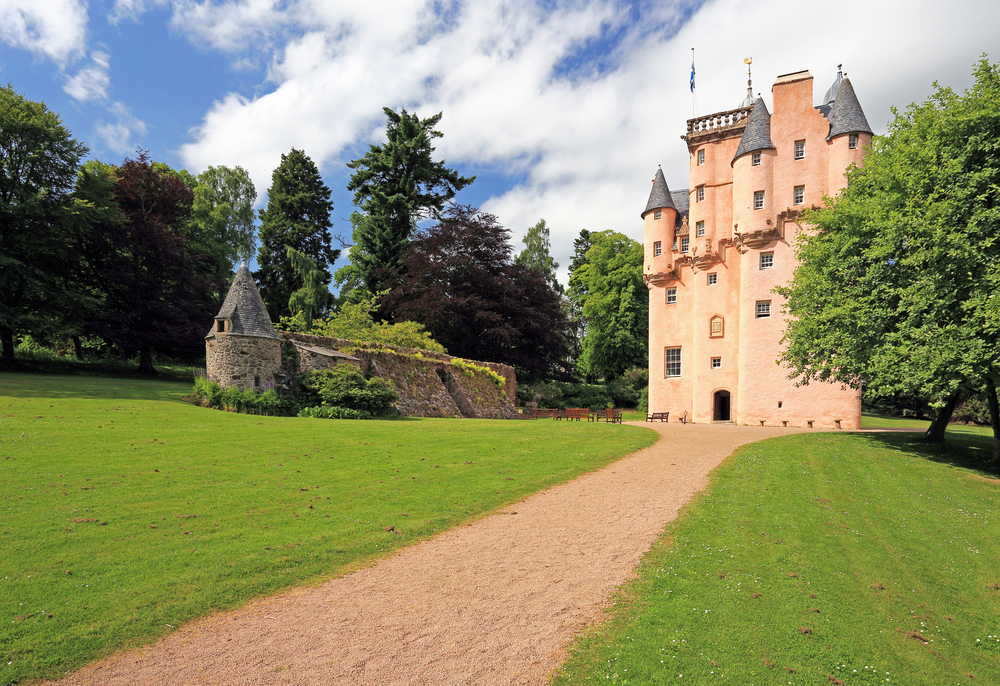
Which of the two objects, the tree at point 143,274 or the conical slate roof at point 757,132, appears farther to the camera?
the tree at point 143,274

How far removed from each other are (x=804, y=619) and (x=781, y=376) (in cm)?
2642

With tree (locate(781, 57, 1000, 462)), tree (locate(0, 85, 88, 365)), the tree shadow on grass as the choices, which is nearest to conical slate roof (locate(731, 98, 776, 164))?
tree (locate(781, 57, 1000, 462))

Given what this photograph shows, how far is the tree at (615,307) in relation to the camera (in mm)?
46031

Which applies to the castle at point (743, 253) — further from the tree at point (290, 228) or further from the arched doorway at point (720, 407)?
the tree at point (290, 228)

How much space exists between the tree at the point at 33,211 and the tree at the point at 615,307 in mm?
36840

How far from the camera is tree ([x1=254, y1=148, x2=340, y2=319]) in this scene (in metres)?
49.5

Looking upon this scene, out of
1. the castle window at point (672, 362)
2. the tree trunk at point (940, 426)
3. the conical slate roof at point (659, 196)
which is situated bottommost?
the tree trunk at point (940, 426)

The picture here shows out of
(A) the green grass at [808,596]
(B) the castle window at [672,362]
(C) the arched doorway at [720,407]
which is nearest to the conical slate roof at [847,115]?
(B) the castle window at [672,362]

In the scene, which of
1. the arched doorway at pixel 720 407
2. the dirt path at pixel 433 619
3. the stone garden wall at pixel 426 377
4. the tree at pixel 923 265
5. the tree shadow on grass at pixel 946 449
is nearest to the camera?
the dirt path at pixel 433 619

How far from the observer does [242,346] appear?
67.6 ft

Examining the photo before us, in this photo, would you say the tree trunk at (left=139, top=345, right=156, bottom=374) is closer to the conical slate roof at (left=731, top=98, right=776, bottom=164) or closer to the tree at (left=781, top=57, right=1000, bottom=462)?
the tree at (left=781, top=57, right=1000, bottom=462)

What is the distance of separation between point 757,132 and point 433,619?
32.9 meters

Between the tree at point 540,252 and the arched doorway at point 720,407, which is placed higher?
the tree at point 540,252

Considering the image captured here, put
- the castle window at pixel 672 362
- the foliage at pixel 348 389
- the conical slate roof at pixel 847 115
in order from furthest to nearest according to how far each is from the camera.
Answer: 1. the castle window at pixel 672 362
2. the conical slate roof at pixel 847 115
3. the foliage at pixel 348 389
